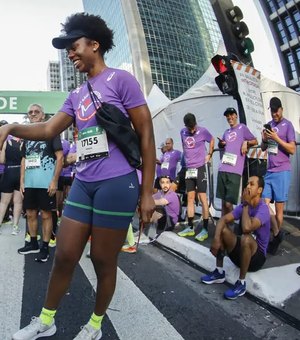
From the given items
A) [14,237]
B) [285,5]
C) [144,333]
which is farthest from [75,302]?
[285,5]

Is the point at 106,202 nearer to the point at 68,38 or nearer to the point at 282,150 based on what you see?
the point at 68,38

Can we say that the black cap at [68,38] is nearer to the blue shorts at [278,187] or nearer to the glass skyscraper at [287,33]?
the blue shorts at [278,187]

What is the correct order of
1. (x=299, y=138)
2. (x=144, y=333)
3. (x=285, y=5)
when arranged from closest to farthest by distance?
1. (x=144, y=333)
2. (x=299, y=138)
3. (x=285, y=5)

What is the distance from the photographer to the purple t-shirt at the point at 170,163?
7613 millimetres

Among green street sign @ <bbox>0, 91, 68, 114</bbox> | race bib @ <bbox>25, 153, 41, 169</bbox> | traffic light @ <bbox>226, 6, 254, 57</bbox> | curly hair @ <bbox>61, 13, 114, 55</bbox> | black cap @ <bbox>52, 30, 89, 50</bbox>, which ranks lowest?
race bib @ <bbox>25, 153, 41, 169</bbox>

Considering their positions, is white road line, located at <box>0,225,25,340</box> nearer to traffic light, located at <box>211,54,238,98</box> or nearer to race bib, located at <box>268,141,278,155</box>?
race bib, located at <box>268,141,278,155</box>

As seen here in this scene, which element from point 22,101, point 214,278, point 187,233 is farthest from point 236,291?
point 22,101

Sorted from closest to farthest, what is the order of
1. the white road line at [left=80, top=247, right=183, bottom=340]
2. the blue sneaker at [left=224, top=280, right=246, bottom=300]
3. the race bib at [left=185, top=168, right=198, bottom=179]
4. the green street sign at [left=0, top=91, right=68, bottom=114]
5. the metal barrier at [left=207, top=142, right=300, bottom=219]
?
1. the white road line at [left=80, top=247, right=183, bottom=340]
2. the blue sneaker at [left=224, top=280, right=246, bottom=300]
3. the race bib at [left=185, top=168, right=198, bottom=179]
4. the metal barrier at [left=207, top=142, right=300, bottom=219]
5. the green street sign at [left=0, top=91, right=68, bottom=114]

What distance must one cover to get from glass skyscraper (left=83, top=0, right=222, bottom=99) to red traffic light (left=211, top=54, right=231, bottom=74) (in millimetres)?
66513

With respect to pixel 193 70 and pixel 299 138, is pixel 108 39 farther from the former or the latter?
pixel 193 70

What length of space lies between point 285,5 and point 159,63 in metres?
42.7

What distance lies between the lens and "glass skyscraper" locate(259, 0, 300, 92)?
39562 mm

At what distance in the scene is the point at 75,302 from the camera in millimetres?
2852

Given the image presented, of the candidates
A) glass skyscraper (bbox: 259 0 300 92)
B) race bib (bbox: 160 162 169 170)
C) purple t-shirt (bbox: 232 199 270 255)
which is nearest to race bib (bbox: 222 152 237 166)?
purple t-shirt (bbox: 232 199 270 255)
